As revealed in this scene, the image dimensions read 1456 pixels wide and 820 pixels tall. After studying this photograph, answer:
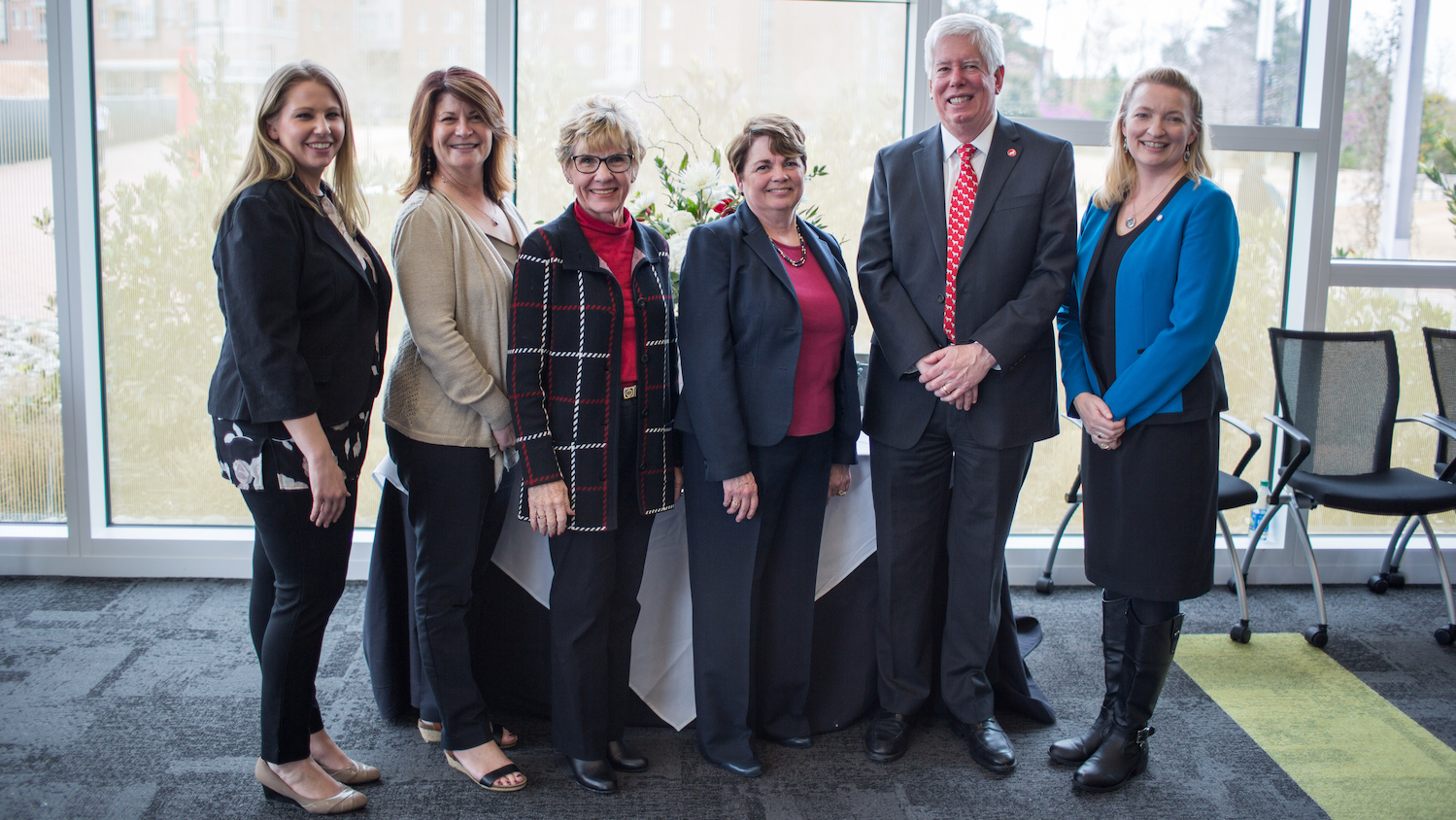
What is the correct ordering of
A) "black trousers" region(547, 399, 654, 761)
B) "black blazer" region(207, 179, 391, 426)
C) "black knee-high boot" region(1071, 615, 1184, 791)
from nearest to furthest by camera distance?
"black blazer" region(207, 179, 391, 426) → "black trousers" region(547, 399, 654, 761) → "black knee-high boot" region(1071, 615, 1184, 791)

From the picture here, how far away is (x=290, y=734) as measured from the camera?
7.18ft

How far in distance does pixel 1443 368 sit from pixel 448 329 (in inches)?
133

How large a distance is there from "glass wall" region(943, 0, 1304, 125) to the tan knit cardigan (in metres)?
2.30

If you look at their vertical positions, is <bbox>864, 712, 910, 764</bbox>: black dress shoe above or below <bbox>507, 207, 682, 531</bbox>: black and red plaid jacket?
A: below

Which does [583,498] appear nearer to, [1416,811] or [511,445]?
[511,445]

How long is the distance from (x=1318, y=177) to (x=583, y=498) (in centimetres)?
307

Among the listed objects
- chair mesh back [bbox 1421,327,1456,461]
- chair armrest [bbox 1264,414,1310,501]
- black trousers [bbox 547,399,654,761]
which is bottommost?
black trousers [bbox 547,399,654,761]

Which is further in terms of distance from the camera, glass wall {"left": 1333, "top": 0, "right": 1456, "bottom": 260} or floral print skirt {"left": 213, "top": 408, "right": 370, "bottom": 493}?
glass wall {"left": 1333, "top": 0, "right": 1456, "bottom": 260}

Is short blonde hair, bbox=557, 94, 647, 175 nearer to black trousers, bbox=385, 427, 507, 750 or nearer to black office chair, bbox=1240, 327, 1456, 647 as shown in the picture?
black trousers, bbox=385, 427, 507, 750

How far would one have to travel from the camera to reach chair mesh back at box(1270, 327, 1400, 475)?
3453mm

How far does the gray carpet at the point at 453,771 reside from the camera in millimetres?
2291

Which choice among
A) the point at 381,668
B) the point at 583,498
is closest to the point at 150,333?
the point at 381,668

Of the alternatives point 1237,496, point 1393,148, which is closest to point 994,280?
point 1237,496

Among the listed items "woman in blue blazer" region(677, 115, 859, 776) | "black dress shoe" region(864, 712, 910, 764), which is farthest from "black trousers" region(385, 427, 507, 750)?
"black dress shoe" region(864, 712, 910, 764)
